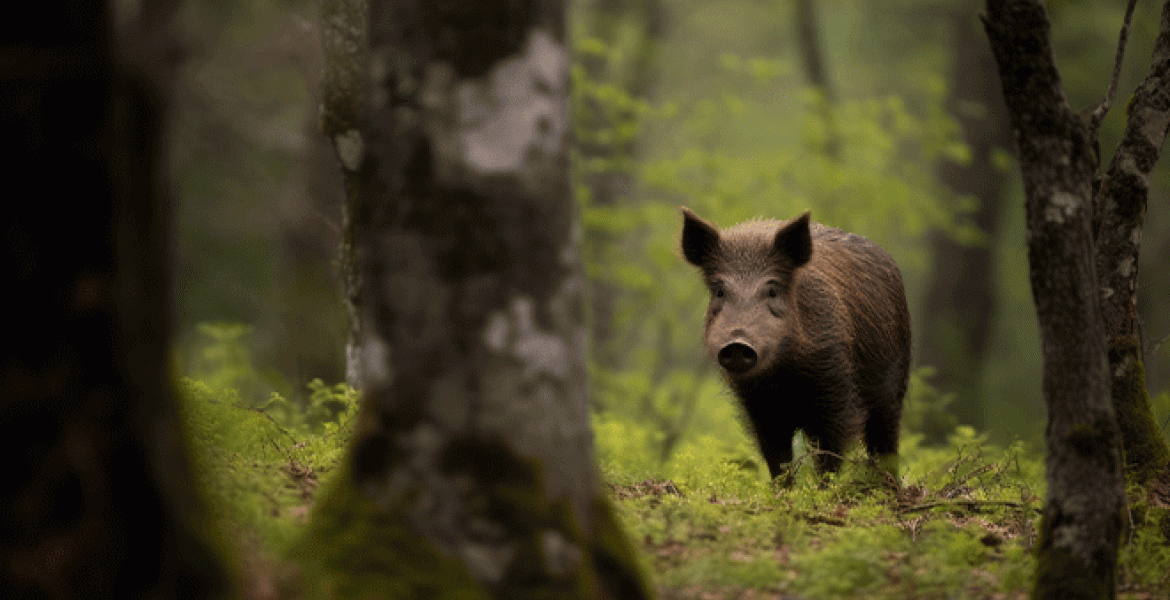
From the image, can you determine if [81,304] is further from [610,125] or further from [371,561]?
[610,125]

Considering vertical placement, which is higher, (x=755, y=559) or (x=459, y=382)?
(x=459, y=382)

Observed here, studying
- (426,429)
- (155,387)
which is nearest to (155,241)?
(155,387)

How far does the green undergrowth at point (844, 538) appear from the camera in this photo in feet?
14.9

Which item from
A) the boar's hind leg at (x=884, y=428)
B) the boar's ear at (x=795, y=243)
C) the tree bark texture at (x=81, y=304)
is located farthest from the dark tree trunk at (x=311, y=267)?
the tree bark texture at (x=81, y=304)

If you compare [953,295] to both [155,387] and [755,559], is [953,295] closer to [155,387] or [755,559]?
[755,559]

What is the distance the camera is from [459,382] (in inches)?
131

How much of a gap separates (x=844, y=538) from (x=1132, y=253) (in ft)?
7.03

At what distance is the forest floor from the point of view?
437cm

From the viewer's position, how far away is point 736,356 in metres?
7.12

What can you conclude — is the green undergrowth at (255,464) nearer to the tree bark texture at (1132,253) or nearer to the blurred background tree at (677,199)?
the tree bark texture at (1132,253)

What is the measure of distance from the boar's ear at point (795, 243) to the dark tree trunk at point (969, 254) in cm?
1073

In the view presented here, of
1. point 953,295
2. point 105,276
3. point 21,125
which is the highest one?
point 21,125

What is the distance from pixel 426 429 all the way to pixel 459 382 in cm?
18

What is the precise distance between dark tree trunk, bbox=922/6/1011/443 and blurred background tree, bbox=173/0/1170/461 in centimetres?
4
